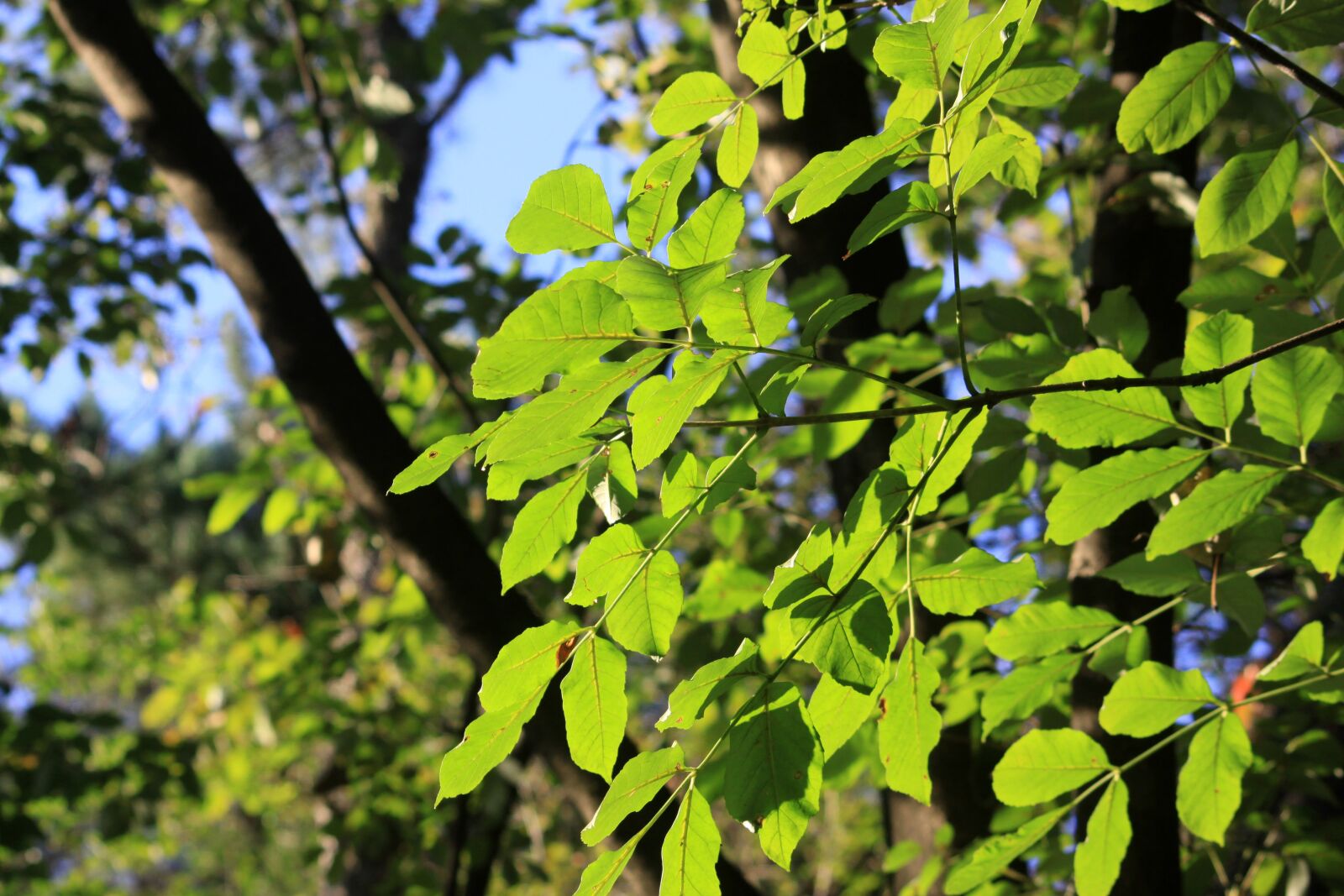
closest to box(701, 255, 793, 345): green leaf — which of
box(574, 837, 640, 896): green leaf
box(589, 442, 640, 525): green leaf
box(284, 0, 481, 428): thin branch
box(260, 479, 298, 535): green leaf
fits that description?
box(589, 442, 640, 525): green leaf

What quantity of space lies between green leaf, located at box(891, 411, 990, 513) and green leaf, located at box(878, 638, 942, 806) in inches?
5.0

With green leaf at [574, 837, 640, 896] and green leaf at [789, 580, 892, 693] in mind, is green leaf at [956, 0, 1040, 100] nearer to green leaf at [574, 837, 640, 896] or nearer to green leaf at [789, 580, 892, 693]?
green leaf at [789, 580, 892, 693]

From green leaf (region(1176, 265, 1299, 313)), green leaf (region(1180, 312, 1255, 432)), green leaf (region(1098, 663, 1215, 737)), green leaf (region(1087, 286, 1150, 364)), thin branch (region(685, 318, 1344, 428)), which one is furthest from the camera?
green leaf (region(1087, 286, 1150, 364))

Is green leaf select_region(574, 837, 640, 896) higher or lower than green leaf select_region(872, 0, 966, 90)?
lower

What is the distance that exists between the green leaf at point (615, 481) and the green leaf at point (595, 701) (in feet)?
0.30

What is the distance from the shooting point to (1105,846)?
3.00 ft

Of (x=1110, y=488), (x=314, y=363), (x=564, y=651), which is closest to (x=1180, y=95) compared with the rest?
(x=1110, y=488)

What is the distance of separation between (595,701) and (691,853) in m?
0.12

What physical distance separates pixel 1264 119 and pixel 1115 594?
1448mm

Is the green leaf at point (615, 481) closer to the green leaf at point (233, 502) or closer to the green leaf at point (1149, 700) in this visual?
the green leaf at point (1149, 700)

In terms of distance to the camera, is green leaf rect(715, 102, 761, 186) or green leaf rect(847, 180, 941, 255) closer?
green leaf rect(847, 180, 941, 255)

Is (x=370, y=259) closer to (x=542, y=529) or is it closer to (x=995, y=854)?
(x=542, y=529)

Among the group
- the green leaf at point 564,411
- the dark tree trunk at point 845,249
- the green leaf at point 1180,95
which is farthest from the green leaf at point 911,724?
the dark tree trunk at point 845,249

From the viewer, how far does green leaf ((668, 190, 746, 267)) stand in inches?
25.6
